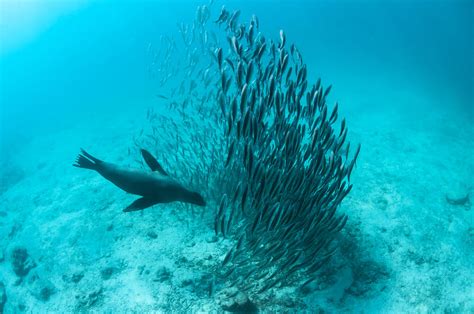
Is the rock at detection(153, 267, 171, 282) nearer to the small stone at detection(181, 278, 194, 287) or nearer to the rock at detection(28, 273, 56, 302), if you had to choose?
the small stone at detection(181, 278, 194, 287)

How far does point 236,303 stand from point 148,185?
7.17ft

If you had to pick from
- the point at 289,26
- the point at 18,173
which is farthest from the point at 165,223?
the point at 289,26

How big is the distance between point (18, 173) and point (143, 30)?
3429 inches

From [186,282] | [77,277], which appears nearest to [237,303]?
[186,282]

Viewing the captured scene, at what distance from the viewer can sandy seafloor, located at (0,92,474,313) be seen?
469 cm

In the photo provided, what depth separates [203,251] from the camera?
567cm

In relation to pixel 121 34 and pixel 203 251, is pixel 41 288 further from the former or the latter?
pixel 121 34

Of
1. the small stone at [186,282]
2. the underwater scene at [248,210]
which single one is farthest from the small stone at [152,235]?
the small stone at [186,282]

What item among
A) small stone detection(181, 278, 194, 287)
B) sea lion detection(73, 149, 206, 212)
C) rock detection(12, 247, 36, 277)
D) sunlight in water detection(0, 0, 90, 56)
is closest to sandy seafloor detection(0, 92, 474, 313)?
small stone detection(181, 278, 194, 287)

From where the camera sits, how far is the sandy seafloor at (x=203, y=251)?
469cm

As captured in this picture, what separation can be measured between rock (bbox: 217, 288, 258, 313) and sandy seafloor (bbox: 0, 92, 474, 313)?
0.65 ft

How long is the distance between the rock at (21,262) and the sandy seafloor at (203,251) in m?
0.14

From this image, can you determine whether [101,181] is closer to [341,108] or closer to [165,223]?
[165,223]

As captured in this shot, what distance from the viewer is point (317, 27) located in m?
86.9
